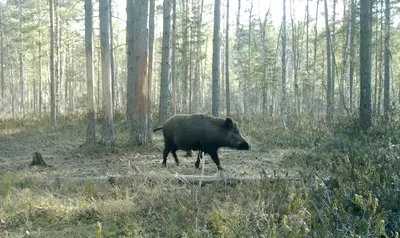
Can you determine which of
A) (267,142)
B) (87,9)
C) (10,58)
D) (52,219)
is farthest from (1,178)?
(10,58)

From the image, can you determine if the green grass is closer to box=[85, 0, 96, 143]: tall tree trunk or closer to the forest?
the forest

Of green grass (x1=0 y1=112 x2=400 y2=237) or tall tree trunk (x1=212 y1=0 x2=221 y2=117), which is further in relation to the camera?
tall tree trunk (x1=212 y1=0 x2=221 y2=117)

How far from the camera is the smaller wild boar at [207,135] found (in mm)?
9023

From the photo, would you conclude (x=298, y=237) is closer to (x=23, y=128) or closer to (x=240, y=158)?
(x=240, y=158)

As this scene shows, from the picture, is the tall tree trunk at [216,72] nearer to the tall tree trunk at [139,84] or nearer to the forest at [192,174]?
the forest at [192,174]

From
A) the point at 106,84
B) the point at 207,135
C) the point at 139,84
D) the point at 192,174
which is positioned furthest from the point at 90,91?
the point at 192,174

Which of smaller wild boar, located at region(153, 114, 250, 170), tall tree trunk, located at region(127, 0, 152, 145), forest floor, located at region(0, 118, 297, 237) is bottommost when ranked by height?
forest floor, located at region(0, 118, 297, 237)

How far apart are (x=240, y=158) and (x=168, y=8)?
8.66m

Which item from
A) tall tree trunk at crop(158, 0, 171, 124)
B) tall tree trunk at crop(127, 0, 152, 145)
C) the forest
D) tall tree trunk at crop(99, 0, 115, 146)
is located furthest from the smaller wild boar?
tall tree trunk at crop(158, 0, 171, 124)

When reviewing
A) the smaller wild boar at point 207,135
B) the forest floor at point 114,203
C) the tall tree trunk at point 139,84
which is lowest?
the forest floor at point 114,203

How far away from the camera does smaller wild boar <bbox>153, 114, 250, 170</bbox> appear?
9.02 m

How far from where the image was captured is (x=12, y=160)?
10938mm

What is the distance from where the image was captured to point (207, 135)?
9.05m

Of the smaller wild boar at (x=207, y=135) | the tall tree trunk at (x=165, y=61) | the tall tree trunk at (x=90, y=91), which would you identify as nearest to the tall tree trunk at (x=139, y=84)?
the tall tree trunk at (x=90, y=91)
